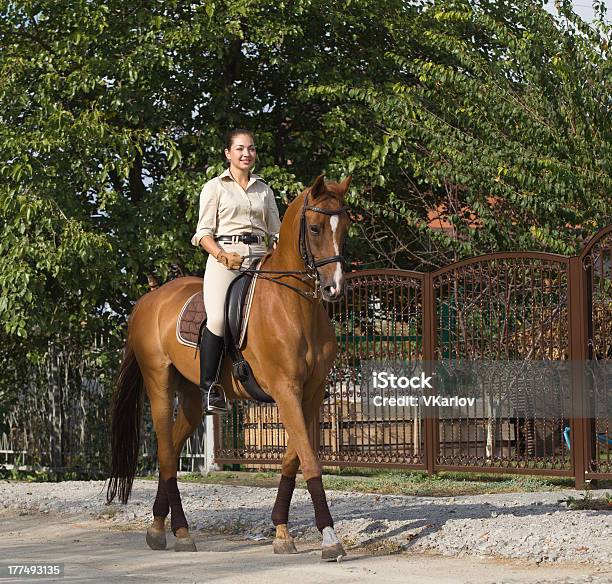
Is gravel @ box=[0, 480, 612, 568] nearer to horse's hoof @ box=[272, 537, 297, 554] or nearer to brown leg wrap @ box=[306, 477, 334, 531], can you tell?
horse's hoof @ box=[272, 537, 297, 554]

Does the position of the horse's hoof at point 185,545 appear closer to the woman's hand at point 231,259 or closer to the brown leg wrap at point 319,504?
the brown leg wrap at point 319,504

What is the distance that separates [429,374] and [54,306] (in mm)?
5883

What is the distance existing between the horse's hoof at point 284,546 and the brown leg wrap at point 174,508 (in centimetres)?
89

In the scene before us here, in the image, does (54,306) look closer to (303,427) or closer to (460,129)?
(460,129)

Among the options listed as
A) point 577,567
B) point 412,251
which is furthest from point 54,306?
point 577,567

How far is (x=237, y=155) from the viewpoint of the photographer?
28.8 feet

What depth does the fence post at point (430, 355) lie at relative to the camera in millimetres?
14258

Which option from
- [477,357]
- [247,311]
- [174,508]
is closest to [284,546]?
[174,508]

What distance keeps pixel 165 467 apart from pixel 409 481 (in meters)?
5.47

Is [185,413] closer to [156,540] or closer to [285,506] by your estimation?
[156,540]

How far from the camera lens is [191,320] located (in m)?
8.95

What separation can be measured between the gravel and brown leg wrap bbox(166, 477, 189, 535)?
0.76m

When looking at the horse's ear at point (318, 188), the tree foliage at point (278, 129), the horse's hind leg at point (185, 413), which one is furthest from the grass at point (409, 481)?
the horse's ear at point (318, 188)

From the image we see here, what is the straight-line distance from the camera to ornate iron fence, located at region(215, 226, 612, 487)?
12.7m
